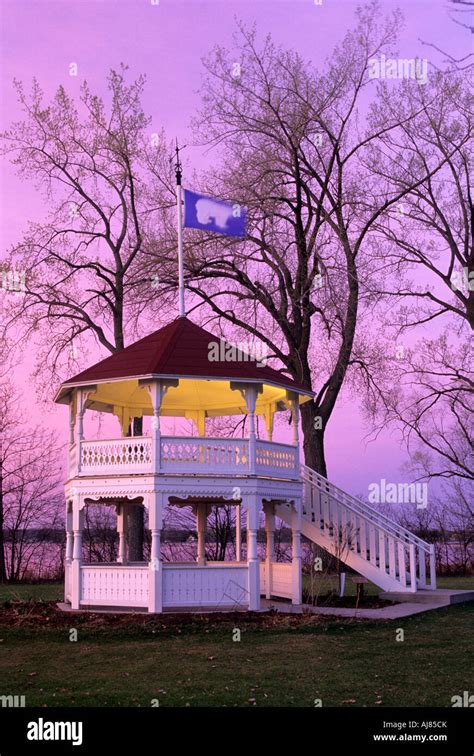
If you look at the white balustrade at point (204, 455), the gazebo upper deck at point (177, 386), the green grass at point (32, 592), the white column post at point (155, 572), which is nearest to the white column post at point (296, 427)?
the gazebo upper deck at point (177, 386)

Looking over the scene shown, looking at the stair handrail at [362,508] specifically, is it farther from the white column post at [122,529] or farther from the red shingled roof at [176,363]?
the white column post at [122,529]

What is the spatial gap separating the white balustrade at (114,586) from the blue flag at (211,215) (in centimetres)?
853

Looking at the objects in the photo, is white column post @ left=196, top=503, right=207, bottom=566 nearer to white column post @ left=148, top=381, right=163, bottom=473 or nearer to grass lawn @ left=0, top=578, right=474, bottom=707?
white column post @ left=148, top=381, right=163, bottom=473

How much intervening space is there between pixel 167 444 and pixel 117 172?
1748cm

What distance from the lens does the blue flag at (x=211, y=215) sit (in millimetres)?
24094

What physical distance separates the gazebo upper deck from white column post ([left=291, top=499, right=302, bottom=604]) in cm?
91

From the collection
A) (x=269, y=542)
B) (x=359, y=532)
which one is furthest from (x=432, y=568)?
(x=269, y=542)

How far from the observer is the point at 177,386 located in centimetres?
2256

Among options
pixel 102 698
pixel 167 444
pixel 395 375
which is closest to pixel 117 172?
pixel 395 375

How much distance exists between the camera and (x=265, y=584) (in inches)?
978

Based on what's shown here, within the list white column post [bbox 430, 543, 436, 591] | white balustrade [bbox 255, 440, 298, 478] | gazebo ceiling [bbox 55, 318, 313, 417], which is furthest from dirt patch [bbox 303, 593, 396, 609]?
gazebo ceiling [bbox 55, 318, 313, 417]

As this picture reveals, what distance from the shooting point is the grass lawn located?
495 inches

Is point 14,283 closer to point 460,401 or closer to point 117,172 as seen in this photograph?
point 117,172

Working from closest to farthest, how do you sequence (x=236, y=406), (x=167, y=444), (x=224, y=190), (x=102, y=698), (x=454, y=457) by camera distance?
1. (x=102, y=698)
2. (x=167, y=444)
3. (x=236, y=406)
4. (x=224, y=190)
5. (x=454, y=457)
